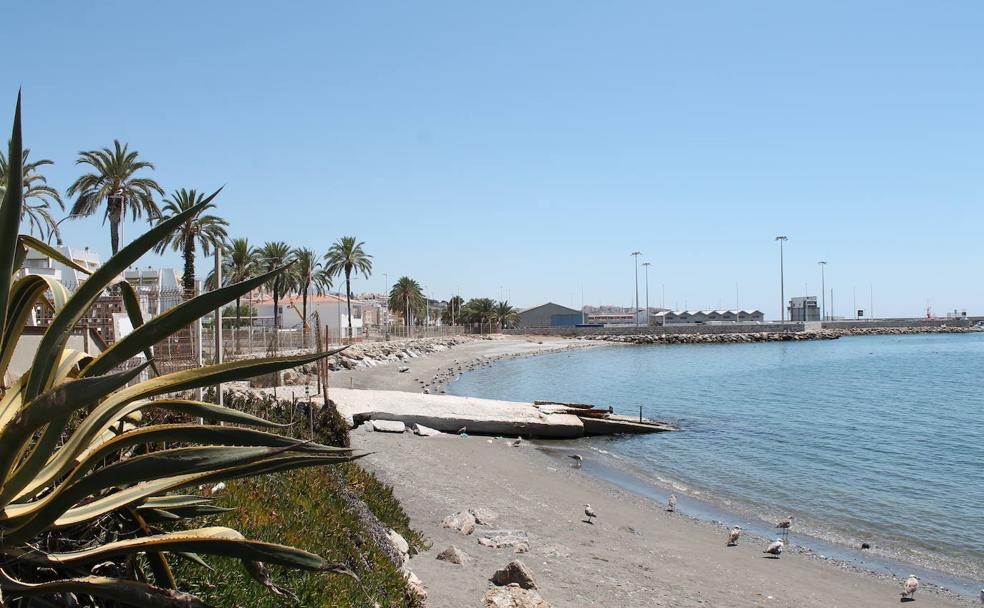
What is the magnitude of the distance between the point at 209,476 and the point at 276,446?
380mm

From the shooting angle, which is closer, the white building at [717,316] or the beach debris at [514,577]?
the beach debris at [514,577]

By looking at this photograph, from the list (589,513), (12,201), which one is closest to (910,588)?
(589,513)

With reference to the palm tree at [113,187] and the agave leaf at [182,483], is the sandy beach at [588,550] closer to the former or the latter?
the agave leaf at [182,483]

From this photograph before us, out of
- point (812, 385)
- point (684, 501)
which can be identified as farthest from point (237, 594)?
point (812, 385)

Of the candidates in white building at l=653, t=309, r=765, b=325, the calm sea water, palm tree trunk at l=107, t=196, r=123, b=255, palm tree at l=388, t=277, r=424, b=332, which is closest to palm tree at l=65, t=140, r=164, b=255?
palm tree trunk at l=107, t=196, r=123, b=255

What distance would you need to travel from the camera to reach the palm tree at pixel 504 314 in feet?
427

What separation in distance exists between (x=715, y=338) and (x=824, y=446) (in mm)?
99059

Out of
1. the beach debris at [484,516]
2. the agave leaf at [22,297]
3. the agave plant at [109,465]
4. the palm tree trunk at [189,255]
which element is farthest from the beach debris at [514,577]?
the palm tree trunk at [189,255]

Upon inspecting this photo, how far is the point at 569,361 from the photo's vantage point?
243 ft

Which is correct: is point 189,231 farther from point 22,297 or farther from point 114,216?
point 22,297

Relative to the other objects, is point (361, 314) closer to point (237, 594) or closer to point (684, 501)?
point (684, 501)

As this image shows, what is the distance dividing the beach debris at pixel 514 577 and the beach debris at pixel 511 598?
0.56 m

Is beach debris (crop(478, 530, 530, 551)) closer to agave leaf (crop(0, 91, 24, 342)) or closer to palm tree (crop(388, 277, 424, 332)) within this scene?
agave leaf (crop(0, 91, 24, 342))

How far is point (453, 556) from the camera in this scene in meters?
9.01
